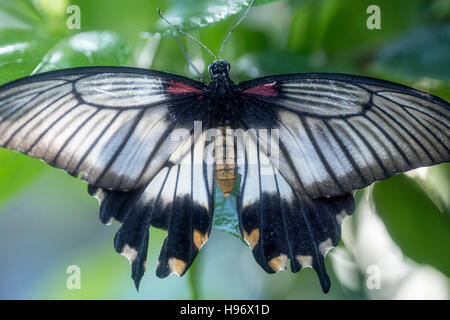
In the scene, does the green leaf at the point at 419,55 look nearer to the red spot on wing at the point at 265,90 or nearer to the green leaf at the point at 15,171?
the red spot on wing at the point at 265,90

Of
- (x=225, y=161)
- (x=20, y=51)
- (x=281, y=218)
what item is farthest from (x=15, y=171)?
(x=281, y=218)

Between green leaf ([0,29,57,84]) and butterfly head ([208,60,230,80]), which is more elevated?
green leaf ([0,29,57,84])

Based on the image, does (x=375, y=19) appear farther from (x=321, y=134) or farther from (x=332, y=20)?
(x=321, y=134)

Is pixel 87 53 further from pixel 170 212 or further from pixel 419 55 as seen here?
pixel 419 55

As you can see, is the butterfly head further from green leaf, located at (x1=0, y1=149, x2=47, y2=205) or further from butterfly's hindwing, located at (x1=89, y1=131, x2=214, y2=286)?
green leaf, located at (x1=0, y1=149, x2=47, y2=205)

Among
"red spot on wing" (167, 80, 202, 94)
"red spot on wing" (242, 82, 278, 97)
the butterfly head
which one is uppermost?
the butterfly head

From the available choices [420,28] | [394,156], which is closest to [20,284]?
[394,156]

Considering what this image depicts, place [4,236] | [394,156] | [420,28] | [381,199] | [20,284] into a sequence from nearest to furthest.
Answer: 1. [394,156]
2. [381,199]
3. [420,28]
4. [20,284]
5. [4,236]

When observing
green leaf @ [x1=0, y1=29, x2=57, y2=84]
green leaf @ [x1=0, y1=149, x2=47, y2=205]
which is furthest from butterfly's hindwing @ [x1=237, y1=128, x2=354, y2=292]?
green leaf @ [x1=0, y1=149, x2=47, y2=205]
